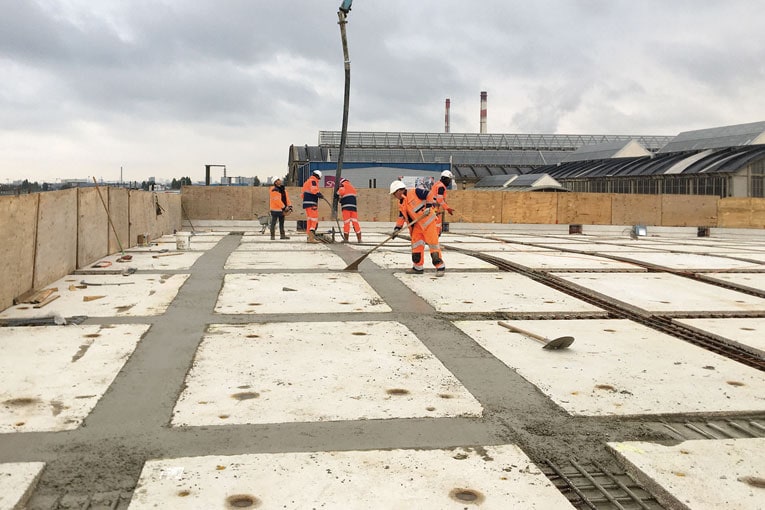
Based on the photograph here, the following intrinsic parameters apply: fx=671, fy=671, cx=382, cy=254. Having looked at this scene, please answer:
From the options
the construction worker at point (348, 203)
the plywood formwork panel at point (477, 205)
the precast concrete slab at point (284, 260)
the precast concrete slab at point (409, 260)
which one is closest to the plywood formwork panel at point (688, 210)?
the plywood formwork panel at point (477, 205)

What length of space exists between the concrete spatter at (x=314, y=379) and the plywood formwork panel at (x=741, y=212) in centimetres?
2736

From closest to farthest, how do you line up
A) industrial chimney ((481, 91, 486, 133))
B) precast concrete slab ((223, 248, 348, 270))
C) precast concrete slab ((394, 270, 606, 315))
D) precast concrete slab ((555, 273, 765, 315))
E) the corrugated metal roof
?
precast concrete slab ((394, 270, 606, 315)) → precast concrete slab ((555, 273, 765, 315)) → precast concrete slab ((223, 248, 348, 270)) → the corrugated metal roof → industrial chimney ((481, 91, 486, 133))

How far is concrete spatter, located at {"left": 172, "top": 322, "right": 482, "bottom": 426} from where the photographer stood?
3.98 metres

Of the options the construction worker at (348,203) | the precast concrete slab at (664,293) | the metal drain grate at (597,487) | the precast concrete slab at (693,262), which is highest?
Answer: the construction worker at (348,203)

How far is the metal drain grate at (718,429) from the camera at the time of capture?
12.2 feet

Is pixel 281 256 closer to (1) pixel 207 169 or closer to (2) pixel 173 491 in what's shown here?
(2) pixel 173 491

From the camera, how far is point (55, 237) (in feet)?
30.0

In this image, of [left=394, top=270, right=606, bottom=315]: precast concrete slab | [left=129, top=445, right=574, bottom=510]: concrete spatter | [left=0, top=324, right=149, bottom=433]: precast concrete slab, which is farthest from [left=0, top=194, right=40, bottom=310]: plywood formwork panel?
[left=129, top=445, right=574, bottom=510]: concrete spatter

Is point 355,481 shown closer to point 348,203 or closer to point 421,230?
point 421,230

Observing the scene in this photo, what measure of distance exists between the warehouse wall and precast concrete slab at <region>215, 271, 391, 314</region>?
87.6 inches

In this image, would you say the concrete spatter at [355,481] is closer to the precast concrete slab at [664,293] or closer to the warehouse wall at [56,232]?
the precast concrete slab at [664,293]

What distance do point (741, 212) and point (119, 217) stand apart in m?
25.9

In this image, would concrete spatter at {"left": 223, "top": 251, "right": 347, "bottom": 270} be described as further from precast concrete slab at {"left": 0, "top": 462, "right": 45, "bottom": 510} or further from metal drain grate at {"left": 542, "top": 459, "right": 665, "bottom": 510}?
metal drain grate at {"left": 542, "top": 459, "right": 665, "bottom": 510}

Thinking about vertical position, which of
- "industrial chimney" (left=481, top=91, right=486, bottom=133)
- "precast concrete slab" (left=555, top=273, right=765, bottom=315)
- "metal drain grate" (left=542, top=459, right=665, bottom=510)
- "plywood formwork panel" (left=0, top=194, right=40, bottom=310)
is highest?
"industrial chimney" (left=481, top=91, right=486, bottom=133)
